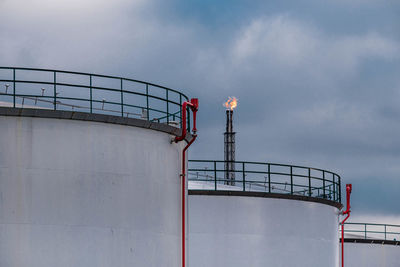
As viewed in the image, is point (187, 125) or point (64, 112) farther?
point (187, 125)

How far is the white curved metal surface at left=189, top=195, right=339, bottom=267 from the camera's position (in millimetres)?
27109

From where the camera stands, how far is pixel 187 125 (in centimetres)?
2128

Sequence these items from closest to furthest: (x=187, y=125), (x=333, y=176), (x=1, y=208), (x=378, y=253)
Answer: (x=1, y=208), (x=187, y=125), (x=333, y=176), (x=378, y=253)

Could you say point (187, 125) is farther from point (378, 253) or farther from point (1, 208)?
point (378, 253)

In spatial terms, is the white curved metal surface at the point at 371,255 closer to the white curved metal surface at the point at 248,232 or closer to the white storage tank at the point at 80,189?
the white curved metal surface at the point at 248,232

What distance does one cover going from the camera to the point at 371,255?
37.8 meters

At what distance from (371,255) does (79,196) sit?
22.8 m

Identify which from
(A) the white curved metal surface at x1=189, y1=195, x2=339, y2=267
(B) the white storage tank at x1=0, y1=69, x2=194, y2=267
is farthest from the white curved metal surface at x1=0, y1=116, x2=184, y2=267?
(A) the white curved metal surface at x1=189, y1=195, x2=339, y2=267

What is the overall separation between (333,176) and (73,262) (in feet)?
52.3

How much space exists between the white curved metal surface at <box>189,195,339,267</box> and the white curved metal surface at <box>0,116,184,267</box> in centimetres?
774

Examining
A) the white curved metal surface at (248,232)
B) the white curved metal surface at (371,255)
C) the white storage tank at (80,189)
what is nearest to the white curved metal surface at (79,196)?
the white storage tank at (80,189)

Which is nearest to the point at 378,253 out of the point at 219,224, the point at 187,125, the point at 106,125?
the point at 219,224

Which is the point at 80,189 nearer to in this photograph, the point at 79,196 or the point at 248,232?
the point at 79,196

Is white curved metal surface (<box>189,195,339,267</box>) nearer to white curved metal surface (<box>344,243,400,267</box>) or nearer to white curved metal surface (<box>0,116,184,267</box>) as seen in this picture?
white curved metal surface (<box>0,116,184,267</box>)
